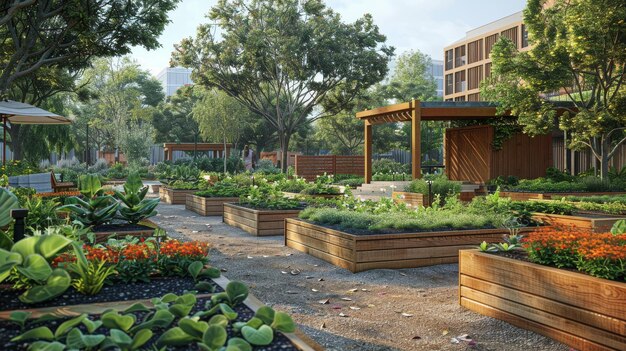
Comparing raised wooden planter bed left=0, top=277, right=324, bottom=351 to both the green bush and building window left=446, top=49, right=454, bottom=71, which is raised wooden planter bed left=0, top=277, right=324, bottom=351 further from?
building window left=446, top=49, right=454, bottom=71

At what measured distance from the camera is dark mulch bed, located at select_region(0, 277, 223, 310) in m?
3.52

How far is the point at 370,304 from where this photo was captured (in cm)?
526

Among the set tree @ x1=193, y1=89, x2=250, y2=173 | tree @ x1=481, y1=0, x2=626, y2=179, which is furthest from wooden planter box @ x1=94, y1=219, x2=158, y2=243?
tree @ x1=193, y1=89, x2=250, y2=173

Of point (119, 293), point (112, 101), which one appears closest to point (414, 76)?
point (112, 101)

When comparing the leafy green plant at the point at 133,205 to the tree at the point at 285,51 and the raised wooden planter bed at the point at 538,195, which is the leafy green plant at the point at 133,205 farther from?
the tree at the point at 285,51

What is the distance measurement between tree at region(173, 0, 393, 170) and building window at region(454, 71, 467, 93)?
75.3 feet

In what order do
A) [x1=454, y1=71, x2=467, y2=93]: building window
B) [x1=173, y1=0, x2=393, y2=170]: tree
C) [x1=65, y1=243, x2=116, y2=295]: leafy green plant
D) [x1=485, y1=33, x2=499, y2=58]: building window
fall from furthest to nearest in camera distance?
[x1=454, y1=71, x2=467, y2=93]: building window < [x1=485, y1=33, x2=499, y2=58]: building window < [x1=173, y1=0, x2=393, y2=170]: tree < [x1=65, y1=243, x2=116, y2=295]: leafy green plant

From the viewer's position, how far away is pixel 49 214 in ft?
22.4

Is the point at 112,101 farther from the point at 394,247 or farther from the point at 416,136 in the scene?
the point at 394,247

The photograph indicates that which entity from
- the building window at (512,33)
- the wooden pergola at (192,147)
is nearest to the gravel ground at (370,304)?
the wooden pergola at (192,147)

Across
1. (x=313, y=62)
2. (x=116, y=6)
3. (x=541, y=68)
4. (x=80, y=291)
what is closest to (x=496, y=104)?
(x=541, y=68)

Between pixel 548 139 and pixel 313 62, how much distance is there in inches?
475

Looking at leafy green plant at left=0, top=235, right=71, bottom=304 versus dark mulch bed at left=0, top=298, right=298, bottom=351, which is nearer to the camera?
dark mulch bed at left=0, top=298, right=298, bottom=351

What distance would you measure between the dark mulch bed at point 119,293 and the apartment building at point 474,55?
43.9 meters
